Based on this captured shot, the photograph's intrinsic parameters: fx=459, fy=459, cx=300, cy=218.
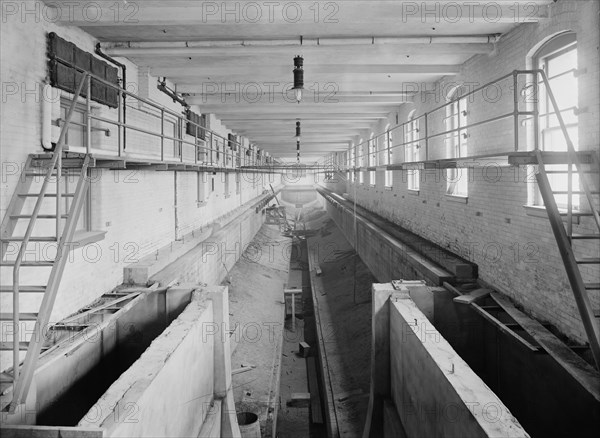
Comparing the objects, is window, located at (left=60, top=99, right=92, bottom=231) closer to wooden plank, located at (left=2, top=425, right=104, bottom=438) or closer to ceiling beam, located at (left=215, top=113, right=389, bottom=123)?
wooden plank, located at (left=2, top=425, right=104, bottom=438)

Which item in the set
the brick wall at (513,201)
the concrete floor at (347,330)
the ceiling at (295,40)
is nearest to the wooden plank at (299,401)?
the concrete floor at (347,330)

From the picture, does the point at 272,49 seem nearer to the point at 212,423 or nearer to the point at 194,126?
the point at 194,126

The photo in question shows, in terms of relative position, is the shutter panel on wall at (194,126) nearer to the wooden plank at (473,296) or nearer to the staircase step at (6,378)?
the wooden plank at (473,296)

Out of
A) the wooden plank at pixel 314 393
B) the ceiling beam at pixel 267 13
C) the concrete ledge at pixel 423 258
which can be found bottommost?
the wooden plank at pixel 314 393

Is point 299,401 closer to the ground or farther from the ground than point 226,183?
closer to the ground

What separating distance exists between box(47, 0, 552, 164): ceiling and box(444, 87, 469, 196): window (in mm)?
843

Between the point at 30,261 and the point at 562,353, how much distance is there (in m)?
5.95

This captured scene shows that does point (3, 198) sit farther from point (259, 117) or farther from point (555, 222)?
point (259, 117)

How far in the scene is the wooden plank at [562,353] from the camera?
4.82 metres

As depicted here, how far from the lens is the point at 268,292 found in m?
16.7

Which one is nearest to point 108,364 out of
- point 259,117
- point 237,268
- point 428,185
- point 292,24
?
point 292,24

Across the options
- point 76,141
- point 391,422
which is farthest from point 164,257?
point 391,422

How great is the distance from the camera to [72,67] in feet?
22.4

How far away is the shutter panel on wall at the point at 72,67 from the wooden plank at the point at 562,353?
723cm
